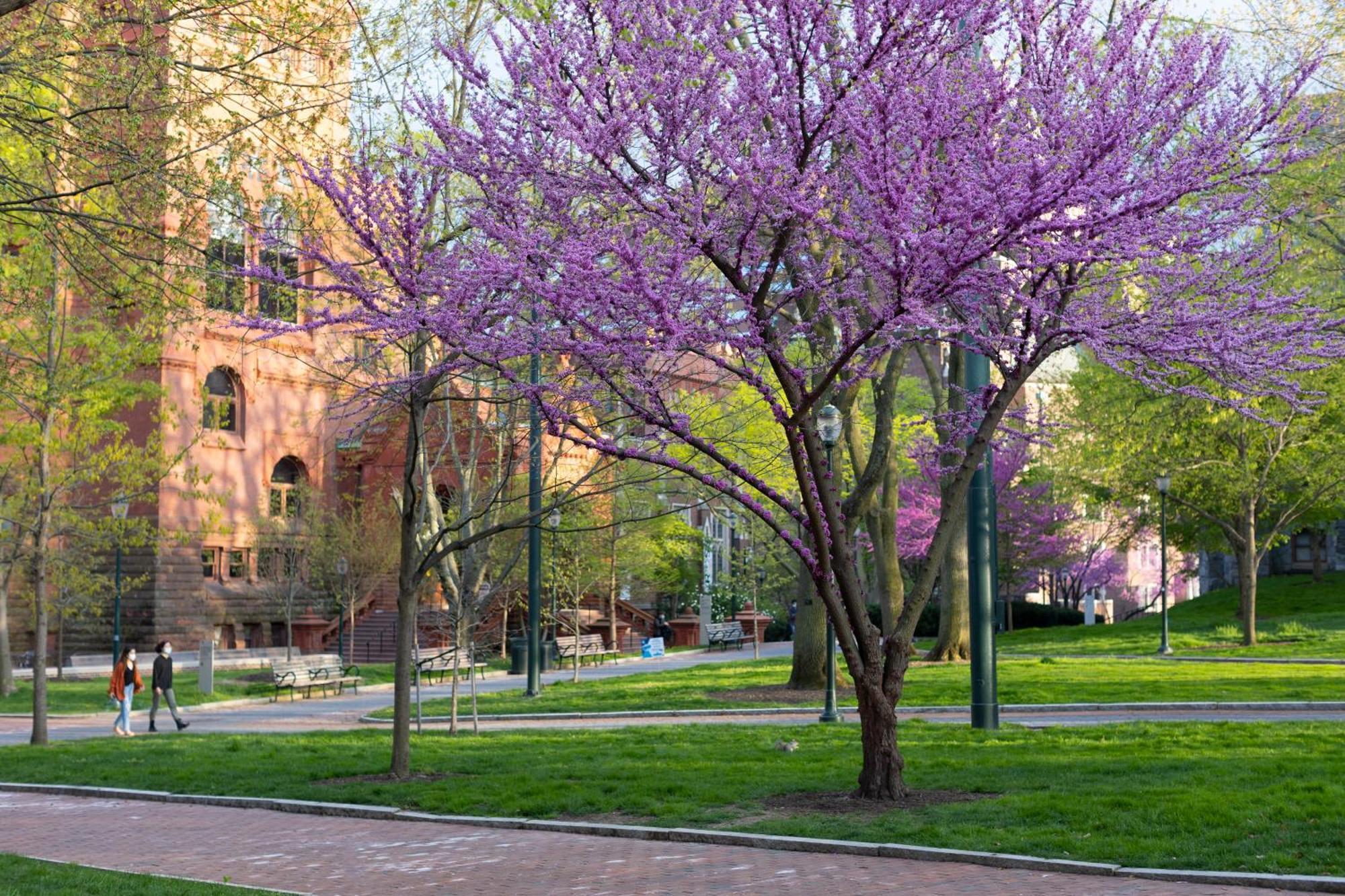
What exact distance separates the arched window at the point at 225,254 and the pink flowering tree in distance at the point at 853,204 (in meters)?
2.15

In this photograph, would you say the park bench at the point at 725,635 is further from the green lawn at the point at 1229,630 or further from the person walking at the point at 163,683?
the person walking at the point at 163,683

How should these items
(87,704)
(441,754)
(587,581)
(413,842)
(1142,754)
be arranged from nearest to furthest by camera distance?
(413,842) < (1142,754) < (441,754) < (87,704) < (587,581)

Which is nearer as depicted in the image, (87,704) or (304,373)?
(87,704)

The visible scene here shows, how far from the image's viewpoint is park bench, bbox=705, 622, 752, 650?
4781 centimetres

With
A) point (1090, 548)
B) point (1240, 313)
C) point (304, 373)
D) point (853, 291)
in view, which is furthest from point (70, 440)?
point (1090, 548)

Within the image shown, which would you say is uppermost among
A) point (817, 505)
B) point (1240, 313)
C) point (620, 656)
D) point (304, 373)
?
point (304, 373)

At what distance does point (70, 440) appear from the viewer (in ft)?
86.1

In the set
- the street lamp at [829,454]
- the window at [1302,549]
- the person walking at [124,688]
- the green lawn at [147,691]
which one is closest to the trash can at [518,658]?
the green lawn at [147,691]

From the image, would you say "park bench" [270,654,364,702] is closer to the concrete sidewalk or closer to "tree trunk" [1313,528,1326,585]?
the concrete sidewalk

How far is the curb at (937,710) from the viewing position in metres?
19.3

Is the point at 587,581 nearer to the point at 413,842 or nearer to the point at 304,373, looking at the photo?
the point at 304,373

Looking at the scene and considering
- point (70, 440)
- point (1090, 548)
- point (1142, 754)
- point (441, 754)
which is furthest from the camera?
point (1090, 548)

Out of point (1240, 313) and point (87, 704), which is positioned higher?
point (1240, 313)

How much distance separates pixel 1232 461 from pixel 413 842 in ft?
87.7
